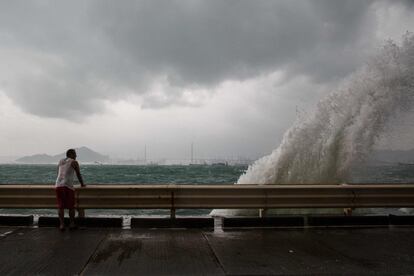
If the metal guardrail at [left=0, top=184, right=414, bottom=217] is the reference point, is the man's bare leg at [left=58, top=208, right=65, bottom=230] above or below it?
below

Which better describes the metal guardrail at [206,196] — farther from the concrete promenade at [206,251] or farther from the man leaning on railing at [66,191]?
the concrete promenade at [206,251]

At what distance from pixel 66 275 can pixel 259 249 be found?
296 centimetres

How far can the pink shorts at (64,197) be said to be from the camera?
7.74 meters

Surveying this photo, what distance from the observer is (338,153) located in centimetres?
1439

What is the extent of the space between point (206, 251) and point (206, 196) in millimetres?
2061

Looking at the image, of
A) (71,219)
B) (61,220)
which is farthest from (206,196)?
(61,220)

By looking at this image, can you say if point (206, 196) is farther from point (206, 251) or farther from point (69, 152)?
point (69, 152)

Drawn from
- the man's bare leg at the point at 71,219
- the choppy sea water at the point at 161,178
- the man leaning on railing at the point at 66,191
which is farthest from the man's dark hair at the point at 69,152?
the choppy sea water at the point at 161,178

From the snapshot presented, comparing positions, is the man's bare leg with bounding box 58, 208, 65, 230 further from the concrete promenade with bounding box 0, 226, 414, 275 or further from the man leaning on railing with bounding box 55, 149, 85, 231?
the concrete promenade with bounding box 0, 226, 414, 275

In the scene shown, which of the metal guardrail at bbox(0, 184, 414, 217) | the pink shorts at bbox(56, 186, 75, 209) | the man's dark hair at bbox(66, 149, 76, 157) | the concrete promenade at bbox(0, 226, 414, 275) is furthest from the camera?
the metal guardrail at bbox(0, 184, 414, 217)

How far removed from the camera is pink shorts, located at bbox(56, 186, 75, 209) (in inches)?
305

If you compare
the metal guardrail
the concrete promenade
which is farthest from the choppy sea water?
the concrete promenade

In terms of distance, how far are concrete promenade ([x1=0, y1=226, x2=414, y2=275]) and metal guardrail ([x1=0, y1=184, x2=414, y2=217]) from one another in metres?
0.51

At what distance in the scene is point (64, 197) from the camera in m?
7.77
